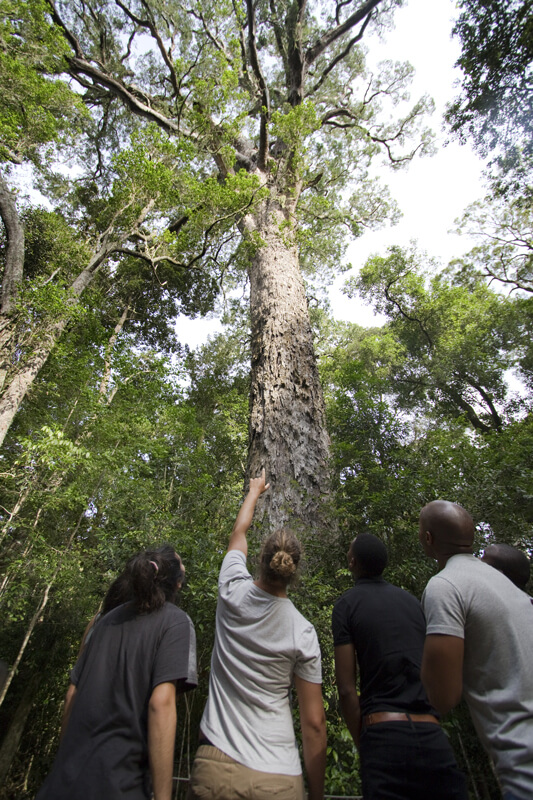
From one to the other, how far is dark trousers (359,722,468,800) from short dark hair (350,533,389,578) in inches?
23.6

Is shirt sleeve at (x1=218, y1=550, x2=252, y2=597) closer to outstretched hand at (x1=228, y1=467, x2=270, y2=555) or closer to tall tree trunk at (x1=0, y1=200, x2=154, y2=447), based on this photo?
outstretched hand at (x1=228, y1=467, x2=270, y2=555)

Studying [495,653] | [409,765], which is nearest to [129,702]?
[409,765]

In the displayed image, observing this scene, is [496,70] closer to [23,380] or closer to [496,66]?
[496,66]

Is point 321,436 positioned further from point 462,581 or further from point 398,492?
point 462,581

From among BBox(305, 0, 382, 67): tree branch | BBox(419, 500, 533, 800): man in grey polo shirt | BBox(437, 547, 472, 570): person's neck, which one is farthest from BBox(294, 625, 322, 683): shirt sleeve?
BBox(305, 0, 382, 67): tree branch

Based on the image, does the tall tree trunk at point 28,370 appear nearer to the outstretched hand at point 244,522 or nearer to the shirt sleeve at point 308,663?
the outstretched hand at point 244,522

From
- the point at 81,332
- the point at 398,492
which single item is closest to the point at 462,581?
the point at 398,492

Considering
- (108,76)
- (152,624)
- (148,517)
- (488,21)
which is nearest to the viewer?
(152,624)

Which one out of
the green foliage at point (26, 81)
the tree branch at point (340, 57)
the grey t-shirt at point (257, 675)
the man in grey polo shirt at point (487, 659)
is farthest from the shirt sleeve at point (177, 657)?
the tree branch at point (340, 57)

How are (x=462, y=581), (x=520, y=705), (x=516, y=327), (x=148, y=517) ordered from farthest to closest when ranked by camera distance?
(x=516, y=327) → (x=148, y=517) → (x=462, y=581) → (x=520, y=705)

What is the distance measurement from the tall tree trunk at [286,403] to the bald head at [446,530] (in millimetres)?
1367

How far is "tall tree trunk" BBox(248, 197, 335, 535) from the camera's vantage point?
11.5ft

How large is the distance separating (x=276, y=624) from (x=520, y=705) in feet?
2.77

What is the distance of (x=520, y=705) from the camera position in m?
1.22
